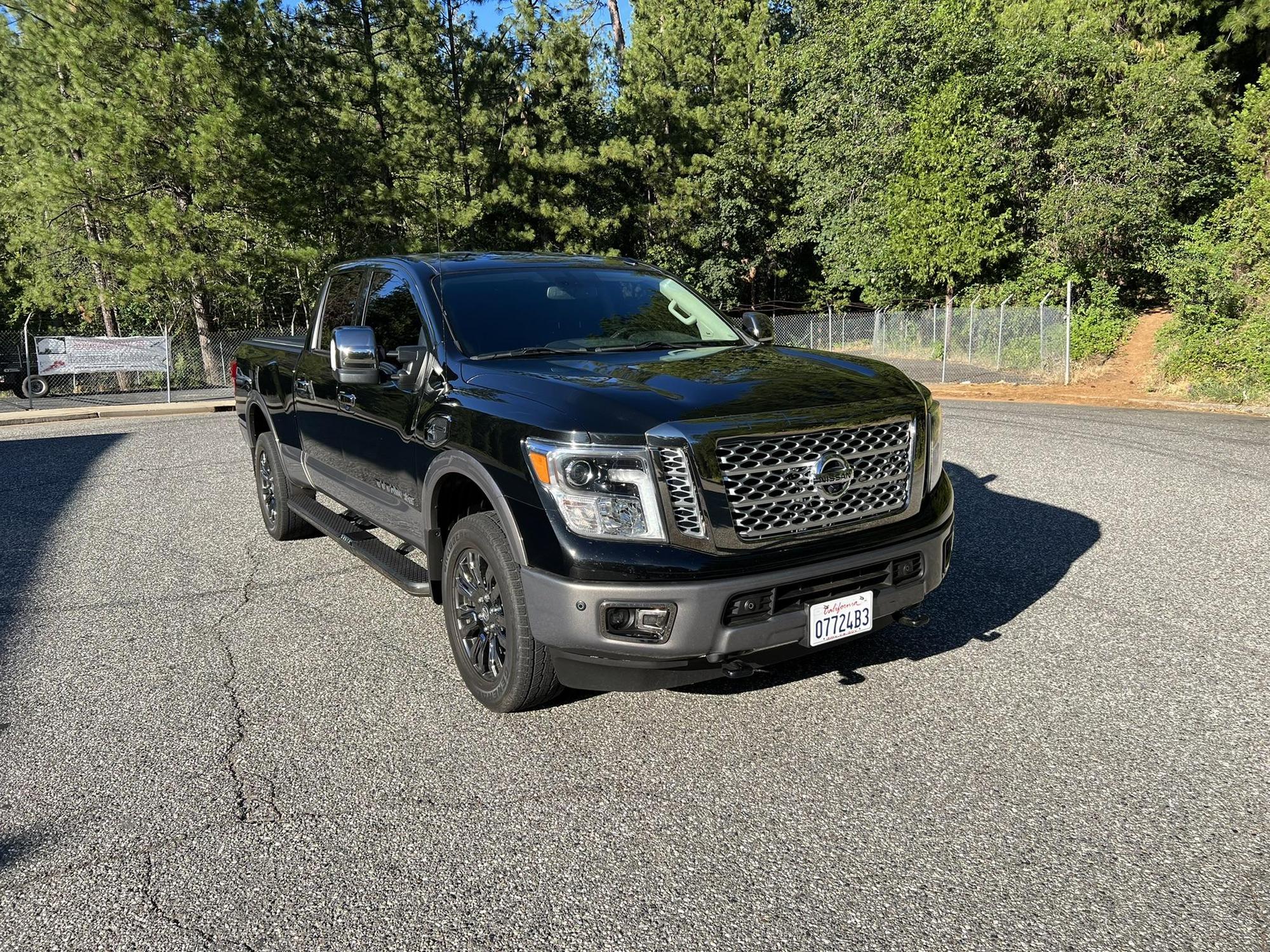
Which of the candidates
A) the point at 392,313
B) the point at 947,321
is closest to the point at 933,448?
the point at 392,313

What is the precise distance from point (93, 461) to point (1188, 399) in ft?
55.1

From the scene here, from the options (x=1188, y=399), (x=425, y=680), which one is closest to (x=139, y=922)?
(x=425, y=680)

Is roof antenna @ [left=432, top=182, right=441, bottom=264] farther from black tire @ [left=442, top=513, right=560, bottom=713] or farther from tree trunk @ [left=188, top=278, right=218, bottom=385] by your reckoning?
black tire @ [left=442, top=513, right=560, bottom=713]

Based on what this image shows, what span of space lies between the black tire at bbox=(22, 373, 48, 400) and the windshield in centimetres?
1803

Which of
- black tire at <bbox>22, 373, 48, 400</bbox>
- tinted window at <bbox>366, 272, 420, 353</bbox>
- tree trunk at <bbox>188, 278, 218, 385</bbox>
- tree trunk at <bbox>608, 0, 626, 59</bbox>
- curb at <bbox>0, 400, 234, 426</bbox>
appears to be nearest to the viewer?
tinted window at <bbox>366, 272, 420, 353</bbox>

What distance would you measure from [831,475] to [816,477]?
0.08 metres

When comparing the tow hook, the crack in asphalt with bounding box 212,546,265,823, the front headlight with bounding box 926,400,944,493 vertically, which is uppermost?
the front headlight with bounding box 926,400,944,493

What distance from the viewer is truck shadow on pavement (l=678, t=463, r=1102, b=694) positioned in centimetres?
425

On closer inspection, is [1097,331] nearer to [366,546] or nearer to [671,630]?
[366,546]

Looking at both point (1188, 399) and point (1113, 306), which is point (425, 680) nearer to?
point (1188, 399)

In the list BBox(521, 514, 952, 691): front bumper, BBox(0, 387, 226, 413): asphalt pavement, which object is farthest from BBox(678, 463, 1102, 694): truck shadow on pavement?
BBox(0, 387, 226, 413): asphalt pavement

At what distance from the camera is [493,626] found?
3.79 metres

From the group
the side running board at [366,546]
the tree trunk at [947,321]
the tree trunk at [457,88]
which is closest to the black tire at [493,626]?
the side running board at [366,546]

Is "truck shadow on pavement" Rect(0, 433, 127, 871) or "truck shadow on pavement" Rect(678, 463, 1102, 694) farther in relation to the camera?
"truck shadow on pavement" Rect(678, 463, 1102, 694)
